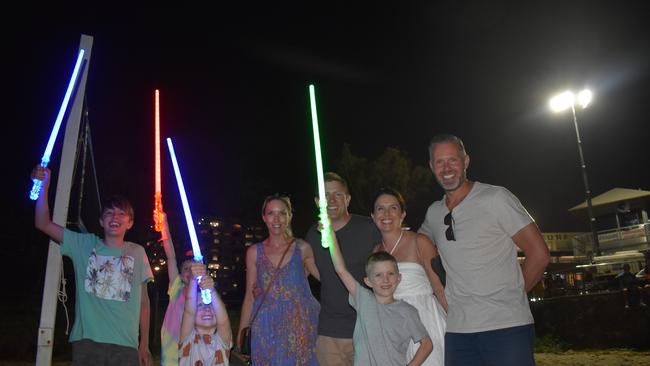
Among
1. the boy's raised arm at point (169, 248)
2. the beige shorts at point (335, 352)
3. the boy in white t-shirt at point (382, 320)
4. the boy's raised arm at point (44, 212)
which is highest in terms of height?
the boy's raised arm at point (44, 212)

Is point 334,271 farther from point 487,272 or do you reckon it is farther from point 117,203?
point 117,203

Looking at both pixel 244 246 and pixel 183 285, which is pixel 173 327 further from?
pixel 244 246

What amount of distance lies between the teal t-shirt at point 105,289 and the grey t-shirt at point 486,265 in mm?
2461

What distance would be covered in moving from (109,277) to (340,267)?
189 centimetres

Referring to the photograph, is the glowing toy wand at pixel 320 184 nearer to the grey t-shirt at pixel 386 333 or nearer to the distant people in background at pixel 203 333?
the grey t-shirt at pixel 386 333

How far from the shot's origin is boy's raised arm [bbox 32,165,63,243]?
3.71m

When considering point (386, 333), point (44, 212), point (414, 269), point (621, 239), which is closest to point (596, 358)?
point (414, 269)

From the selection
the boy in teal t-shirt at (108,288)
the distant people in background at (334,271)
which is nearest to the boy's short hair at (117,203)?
the boy in teal t-shirt at (108,288)

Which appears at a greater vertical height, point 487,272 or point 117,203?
point 117,203

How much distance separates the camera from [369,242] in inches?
176

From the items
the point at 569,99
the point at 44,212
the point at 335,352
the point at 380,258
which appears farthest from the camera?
the point at 569,99

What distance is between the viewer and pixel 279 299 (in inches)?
162

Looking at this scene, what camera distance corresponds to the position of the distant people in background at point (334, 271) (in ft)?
13.7

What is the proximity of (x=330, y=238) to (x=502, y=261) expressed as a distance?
112 cm
